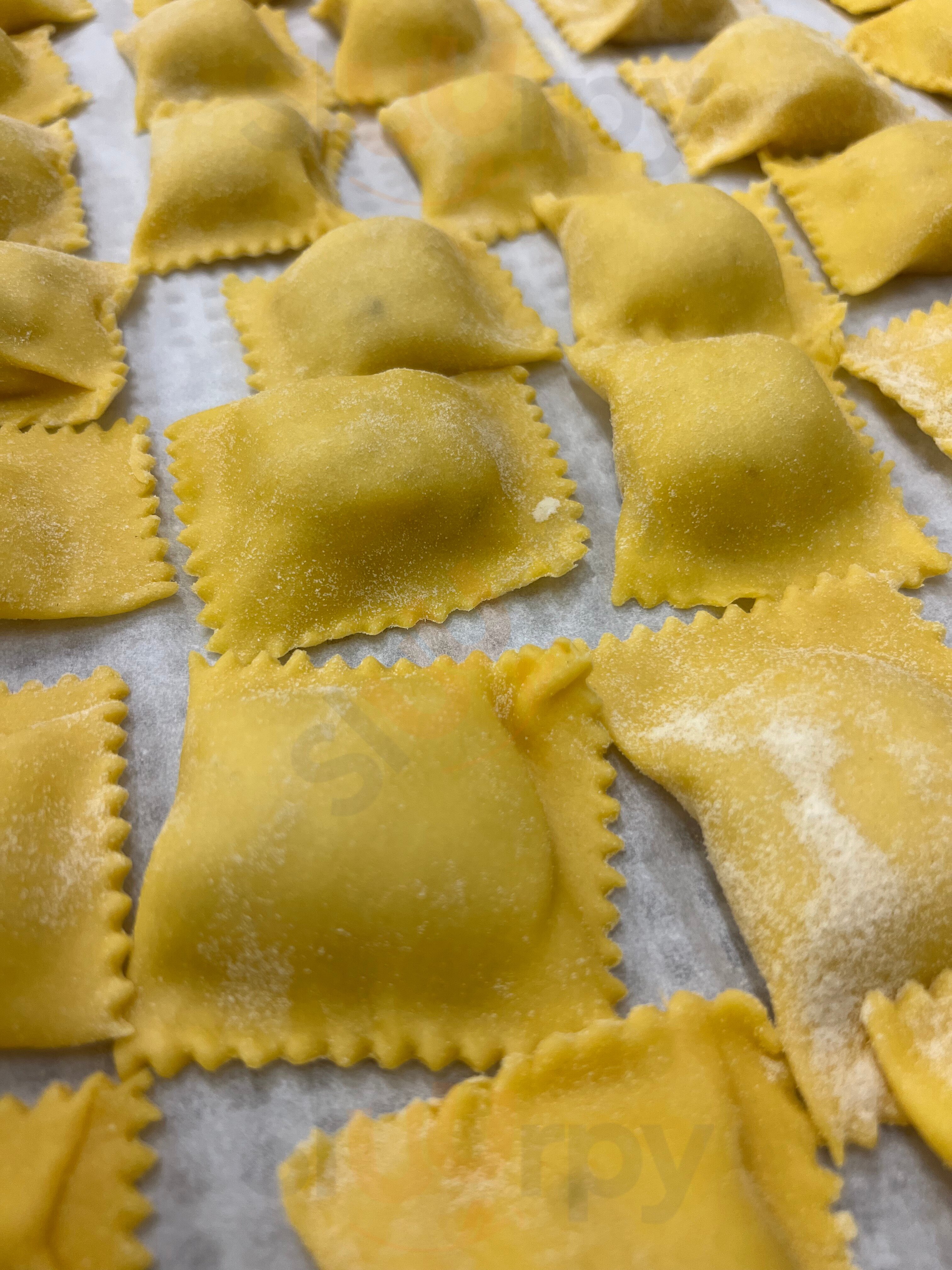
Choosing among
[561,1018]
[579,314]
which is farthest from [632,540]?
[561,1018]

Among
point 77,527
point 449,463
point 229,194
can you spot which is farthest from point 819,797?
point 229,194

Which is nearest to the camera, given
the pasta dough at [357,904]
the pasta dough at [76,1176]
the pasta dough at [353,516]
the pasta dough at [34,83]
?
the pasta dough at [76,1176]

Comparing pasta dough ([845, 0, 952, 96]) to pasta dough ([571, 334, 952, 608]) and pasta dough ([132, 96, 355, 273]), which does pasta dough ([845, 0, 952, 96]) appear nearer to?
pasta dough ([571, 334, 952, 608])

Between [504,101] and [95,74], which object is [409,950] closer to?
[504,101]

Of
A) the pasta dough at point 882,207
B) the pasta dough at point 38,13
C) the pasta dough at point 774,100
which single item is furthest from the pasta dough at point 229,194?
the pasta dough at point 882,207

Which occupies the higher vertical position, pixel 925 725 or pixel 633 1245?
pixel 925 725

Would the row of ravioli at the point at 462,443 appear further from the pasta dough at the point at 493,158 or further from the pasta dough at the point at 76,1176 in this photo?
the pasta dough at the point at 76,1176
